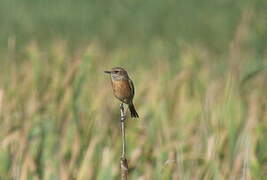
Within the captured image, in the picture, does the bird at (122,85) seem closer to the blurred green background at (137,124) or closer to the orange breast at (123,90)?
the orange breast at (123,90)

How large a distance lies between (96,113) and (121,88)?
6.21 ft

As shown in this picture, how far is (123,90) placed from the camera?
2.55 meters

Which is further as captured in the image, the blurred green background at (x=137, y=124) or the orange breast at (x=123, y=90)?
the blurred green background at (x=137, y=124)

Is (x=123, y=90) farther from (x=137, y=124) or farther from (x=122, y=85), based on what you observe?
(x=137, y=124)

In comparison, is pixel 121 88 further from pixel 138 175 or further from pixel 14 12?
pixel 14 12

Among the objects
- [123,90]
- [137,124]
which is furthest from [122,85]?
[137,124]

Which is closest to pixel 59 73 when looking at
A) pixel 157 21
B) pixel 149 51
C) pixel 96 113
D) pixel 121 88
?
pixel 96 113

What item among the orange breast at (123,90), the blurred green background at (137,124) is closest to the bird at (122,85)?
the orange breast at (123,90)

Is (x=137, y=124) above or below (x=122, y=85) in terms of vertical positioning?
below

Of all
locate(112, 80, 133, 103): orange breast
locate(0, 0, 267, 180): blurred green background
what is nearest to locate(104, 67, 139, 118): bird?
locate(112, 80, 133, 103): orange breast

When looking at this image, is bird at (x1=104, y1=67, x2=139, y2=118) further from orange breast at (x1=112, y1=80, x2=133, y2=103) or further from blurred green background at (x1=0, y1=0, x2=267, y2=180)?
blurred green background at (x1=0, y1=0, x2=267, y2=180)

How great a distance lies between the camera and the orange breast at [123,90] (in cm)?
250

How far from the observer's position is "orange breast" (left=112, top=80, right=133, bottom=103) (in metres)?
2.50

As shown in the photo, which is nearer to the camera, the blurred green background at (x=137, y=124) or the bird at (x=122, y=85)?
the bird at (x=122, y=85)
